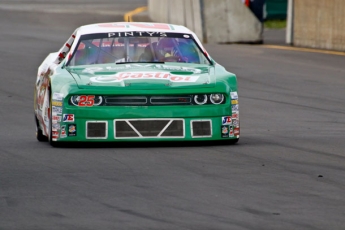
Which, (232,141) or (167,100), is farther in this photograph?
(232,141)

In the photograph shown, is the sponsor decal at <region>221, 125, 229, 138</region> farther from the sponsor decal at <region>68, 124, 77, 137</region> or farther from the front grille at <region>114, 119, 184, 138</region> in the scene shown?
the sponsor decal at <region>68, 124, 77, 137</region>

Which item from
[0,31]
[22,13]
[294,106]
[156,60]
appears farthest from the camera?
[22,13]

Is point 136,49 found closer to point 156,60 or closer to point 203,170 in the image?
point 156,60

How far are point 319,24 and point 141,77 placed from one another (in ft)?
48.4

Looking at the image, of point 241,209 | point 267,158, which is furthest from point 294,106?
point 241,209

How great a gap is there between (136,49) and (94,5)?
98.1ft

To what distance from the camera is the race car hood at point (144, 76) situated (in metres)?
9.86

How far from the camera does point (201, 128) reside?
991 centimetres

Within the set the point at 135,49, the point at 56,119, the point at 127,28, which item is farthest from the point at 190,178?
the point at 127,28

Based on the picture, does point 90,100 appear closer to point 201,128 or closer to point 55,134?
point 55,134

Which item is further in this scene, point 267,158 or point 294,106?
point 294,106

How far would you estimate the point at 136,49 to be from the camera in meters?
10.9

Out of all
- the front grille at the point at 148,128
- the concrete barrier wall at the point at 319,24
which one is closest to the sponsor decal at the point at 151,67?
the front grille at the point at 148,128

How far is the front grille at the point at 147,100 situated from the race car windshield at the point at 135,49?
102 centimetres
